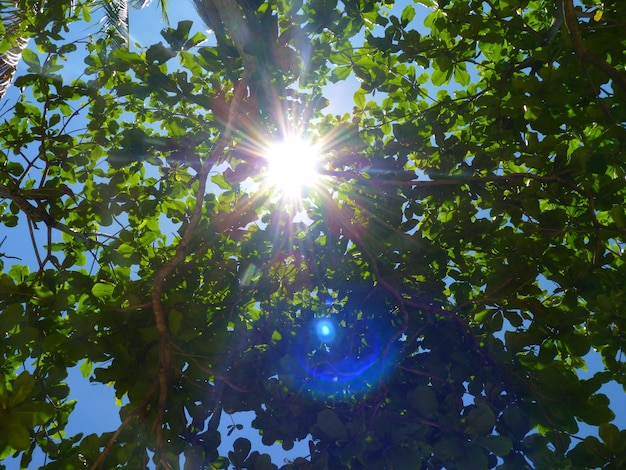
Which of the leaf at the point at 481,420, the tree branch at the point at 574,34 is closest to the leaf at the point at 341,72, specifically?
the tree branch at the point at 574,34

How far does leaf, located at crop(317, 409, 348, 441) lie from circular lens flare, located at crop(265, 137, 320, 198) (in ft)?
4.71

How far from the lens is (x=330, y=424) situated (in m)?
2.06

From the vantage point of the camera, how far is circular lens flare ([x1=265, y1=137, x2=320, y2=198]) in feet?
9.80

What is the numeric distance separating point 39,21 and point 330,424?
323cm

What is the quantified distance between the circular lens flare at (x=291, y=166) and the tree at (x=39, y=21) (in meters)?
1.75

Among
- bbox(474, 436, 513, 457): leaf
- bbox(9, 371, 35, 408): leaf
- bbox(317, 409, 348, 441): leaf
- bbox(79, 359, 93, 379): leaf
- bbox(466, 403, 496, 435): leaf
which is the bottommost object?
bbox(474, 436, 513, 457): leaf

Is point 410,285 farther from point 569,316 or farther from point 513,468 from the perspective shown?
point 513,468

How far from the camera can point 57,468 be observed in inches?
86.2

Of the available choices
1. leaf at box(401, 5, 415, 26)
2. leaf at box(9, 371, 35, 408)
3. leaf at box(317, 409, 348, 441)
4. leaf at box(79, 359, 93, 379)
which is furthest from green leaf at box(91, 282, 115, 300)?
leaf at box(401, 5, 415, 26)

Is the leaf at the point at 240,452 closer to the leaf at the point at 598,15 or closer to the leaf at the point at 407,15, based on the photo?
the leaf at the point at 407,15

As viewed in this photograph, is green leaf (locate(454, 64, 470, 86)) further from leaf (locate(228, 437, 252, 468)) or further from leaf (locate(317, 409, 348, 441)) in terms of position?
leaf (locate(228, 437, 252, 468))

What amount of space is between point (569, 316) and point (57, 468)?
252 cm

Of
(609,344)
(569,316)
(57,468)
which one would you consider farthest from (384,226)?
(57,468)

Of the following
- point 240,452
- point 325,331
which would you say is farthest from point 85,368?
point 325,331
